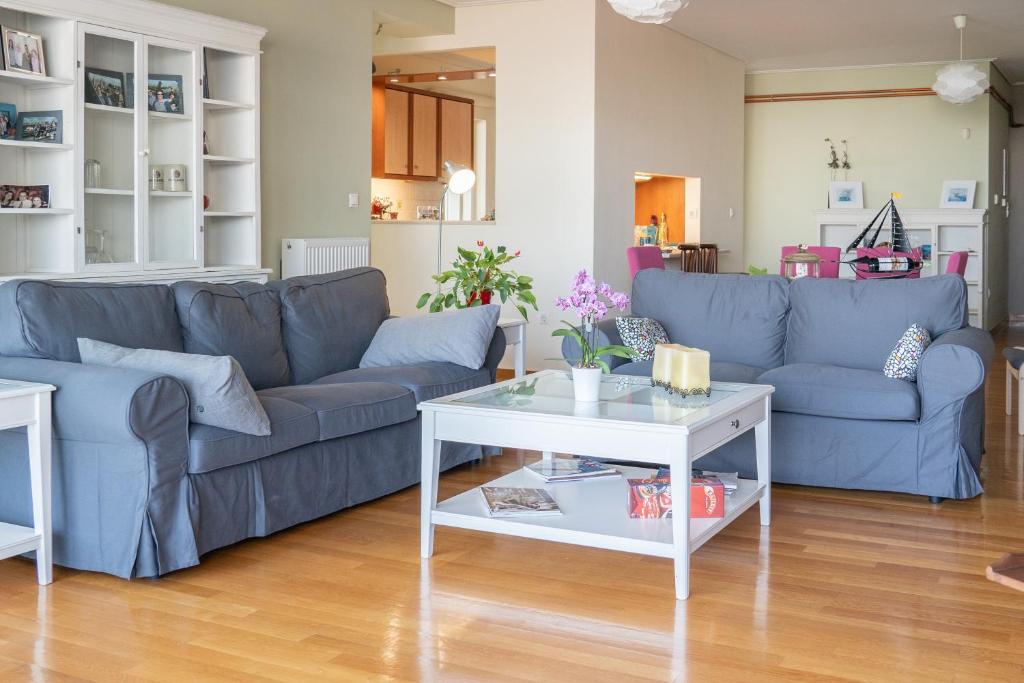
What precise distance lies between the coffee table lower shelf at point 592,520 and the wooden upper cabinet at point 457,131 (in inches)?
270

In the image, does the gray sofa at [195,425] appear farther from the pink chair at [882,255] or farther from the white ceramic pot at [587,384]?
the pink chair at [882,255]

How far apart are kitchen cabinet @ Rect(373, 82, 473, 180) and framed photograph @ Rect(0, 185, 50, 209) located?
449 cm

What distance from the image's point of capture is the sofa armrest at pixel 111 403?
3336 millimetres

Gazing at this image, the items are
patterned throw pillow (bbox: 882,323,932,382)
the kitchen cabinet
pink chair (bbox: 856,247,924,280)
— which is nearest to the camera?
patterned throw pillow (bbox: 882,323,932,382)

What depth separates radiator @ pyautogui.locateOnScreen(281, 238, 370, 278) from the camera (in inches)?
263

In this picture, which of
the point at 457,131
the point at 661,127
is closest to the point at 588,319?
the point at 661,127

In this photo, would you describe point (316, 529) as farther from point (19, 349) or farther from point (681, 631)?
point (681, 631)

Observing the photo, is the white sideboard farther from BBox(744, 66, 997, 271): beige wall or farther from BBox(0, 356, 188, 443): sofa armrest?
BBox(0, 356, 188, 443): sofa armrest

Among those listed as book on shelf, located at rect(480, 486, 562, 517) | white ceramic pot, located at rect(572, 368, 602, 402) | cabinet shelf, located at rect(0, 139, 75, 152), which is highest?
cabinet shelf, located at rect(0, 139, 75, 152)

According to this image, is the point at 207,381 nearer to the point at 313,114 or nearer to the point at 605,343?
the point at 605,343

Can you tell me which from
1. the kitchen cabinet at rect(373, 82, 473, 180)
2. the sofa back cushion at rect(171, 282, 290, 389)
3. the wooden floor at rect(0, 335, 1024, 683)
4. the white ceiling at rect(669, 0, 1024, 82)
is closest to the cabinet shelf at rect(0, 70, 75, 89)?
the sofa back cushion at rect(171, 282, 290, 389)

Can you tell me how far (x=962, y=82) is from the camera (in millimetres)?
9289

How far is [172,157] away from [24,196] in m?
0.85

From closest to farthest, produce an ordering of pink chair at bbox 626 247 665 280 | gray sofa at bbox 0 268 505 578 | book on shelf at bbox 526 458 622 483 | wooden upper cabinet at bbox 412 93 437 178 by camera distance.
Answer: gray sofa at bbox 0 268 505 578
book on shelf at bbox 526 458 622 483
pink chair at bbox 626 247 665 280
wooden upper cabinet at bbox 412 93 437 178
